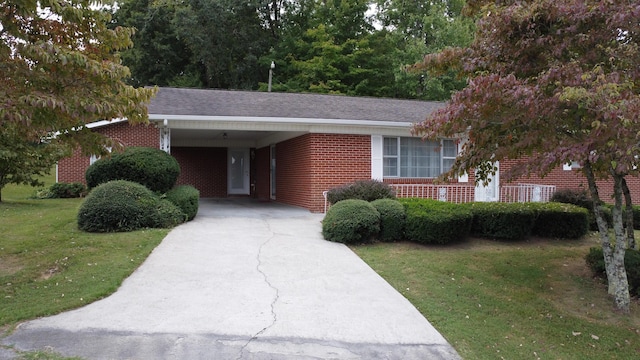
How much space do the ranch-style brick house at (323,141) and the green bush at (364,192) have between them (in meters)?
1.84

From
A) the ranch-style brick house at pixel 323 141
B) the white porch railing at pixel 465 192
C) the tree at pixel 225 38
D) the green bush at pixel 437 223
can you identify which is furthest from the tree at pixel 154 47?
the green bush at pixel 437 223

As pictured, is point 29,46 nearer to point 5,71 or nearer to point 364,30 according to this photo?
point 5,71

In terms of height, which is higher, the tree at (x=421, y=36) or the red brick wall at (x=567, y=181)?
the tree at (x=421, y=36)

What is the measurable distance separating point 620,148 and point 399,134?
969 centimetres

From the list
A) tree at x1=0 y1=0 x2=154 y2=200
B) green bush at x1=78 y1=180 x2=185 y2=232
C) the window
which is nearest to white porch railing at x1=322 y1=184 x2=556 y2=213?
the window

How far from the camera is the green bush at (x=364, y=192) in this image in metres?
11.7

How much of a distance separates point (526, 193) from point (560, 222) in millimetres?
4175

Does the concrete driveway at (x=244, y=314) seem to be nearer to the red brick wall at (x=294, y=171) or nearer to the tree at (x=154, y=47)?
the red brick wall at (x=294, y=171)

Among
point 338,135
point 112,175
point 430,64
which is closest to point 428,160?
point 338,135

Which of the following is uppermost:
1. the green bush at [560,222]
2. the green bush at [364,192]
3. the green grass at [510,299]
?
the green bush at [364,192]

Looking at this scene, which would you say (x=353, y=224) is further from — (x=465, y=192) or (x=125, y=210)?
(x=465, y=192)

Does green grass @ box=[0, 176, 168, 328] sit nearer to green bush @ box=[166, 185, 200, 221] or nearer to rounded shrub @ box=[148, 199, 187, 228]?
rounded shrub @ box=[148, 199, 187, 228]

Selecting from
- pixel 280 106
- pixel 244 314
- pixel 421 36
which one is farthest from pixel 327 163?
pixel 421 36

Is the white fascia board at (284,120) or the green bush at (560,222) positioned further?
the white fascia board at (284,120)
